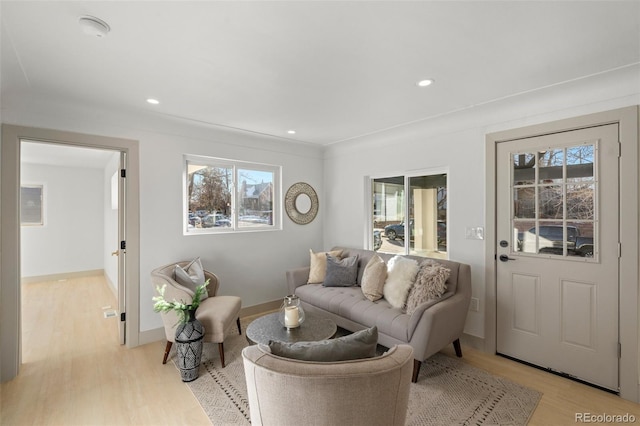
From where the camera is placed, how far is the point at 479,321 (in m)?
2.95

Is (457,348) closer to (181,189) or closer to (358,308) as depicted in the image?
(358,308)

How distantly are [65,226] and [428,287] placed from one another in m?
7.15

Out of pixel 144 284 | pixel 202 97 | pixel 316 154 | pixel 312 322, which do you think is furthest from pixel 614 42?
pixel 144 284

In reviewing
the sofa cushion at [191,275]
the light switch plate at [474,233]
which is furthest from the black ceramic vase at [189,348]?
the light switch plate at [474,233]

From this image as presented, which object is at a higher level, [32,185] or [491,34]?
[491,34]

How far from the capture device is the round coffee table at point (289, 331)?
2.13m

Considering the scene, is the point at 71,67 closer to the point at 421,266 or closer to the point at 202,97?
the point at 202,97

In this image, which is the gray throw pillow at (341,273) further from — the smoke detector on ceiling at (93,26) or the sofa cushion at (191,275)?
the smoke detector on ceiling at (93,26)

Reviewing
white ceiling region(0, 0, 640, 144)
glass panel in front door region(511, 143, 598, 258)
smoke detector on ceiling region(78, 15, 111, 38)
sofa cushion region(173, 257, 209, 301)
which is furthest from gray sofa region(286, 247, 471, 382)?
smoke detector on ceiling region(78, 15, 111, 38)

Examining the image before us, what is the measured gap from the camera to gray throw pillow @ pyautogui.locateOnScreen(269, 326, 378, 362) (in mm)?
1150

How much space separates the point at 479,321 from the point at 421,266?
2.74ft

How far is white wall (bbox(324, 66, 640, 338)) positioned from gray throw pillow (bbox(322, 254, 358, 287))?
65 cm

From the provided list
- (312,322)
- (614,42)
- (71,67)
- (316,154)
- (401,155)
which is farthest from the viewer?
(316,154)

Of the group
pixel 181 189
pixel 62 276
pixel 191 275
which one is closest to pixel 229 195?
pixel 181 189
